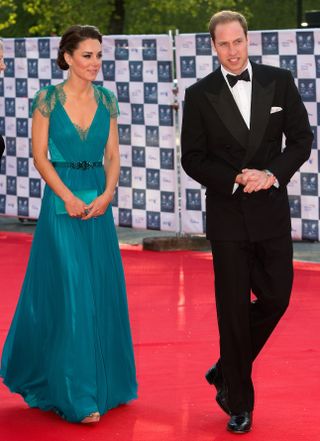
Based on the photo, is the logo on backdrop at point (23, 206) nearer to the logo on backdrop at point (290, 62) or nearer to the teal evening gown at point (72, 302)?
the logo on backdrop at point (290, 62)

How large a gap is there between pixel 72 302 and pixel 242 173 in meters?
1.23

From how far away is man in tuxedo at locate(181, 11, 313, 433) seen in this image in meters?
6.45


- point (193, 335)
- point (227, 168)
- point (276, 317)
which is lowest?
point (193, 335)

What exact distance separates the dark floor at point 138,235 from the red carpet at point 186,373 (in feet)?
3.84

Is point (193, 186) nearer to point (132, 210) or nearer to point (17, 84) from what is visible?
point (132, 210)

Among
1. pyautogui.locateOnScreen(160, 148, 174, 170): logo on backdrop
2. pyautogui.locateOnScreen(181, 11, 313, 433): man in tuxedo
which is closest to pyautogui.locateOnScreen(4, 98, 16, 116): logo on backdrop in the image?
pyautogui.locateOnScreen(160, 148, 174, 170): logo on backdrop

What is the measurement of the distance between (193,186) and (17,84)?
9.16ft

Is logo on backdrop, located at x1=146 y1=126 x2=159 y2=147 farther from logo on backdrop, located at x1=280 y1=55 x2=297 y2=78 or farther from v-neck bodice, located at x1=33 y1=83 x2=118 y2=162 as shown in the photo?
v-neck bodice, located at x1=33 y1=83 x2=118 y2=162

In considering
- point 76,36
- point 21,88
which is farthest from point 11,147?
point 76,36

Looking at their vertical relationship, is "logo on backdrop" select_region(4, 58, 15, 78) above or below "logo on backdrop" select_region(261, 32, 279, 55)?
below

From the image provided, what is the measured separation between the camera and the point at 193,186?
43.3 ft

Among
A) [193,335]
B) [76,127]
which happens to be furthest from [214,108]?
[193,335]

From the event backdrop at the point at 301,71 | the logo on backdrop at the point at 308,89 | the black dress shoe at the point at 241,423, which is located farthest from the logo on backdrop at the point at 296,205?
the black dress shoe at the point at 241,423

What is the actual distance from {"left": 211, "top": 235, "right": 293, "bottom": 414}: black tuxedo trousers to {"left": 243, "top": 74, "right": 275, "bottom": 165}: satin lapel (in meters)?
0.46
